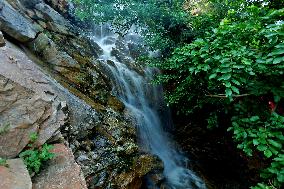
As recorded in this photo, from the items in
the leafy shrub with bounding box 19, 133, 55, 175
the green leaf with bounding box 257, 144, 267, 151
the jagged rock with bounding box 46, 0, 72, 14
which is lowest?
the leafy shrub with bounding box 19, 133, 55, 175

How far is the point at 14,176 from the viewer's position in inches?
114

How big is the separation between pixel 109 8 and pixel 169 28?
2108 millimetres

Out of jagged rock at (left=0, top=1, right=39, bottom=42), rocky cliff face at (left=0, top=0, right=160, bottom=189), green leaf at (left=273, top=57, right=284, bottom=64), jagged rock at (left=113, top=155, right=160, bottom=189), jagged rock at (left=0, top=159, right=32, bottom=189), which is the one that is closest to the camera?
jagged rock at (left=0, top=159, right=32, bottom=189)

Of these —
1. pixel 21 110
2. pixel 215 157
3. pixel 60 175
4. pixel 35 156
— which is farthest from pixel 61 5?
pixel 60 175

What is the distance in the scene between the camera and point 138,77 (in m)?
10.1

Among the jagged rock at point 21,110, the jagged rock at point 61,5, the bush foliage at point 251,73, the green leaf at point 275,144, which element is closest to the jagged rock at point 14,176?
the jagged rock at point 21,110

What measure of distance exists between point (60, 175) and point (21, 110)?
101 centimetres

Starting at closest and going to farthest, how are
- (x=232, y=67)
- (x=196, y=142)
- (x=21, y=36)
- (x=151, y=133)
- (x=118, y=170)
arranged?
(x=232, y=67) → (x=118, y=170) → (x=21, y=36) → (x=151, y=133) → (x=196, y=142)

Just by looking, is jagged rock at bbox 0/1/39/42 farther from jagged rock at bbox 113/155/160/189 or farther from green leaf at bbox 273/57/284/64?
green leaf at bbox 273/57/284/64

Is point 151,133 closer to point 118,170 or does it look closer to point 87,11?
point 118,170

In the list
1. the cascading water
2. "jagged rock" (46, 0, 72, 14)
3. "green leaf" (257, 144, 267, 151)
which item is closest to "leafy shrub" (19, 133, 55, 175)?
"green leaf" (257, 144, 267, 151)

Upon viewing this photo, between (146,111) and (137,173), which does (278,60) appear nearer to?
(137,173)

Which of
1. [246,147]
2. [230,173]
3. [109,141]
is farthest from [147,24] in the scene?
[246,147]

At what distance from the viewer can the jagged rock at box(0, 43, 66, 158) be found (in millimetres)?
3402
